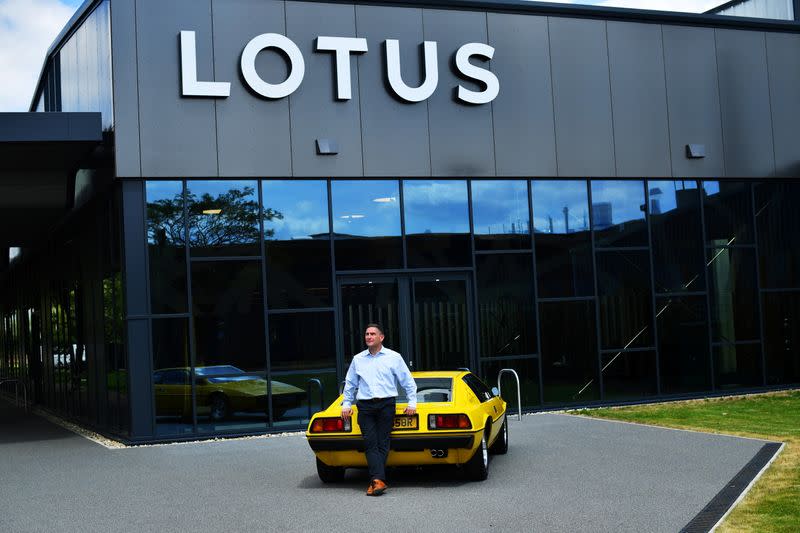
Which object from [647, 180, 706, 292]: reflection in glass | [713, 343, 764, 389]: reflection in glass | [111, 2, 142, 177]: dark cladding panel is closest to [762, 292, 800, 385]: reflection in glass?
[713, 343, 764, 389]: reflection in glass

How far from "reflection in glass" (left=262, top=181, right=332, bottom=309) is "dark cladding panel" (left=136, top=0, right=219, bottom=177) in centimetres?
121

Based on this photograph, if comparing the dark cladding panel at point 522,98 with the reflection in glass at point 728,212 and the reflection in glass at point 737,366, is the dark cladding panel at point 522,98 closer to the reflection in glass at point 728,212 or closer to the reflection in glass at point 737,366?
the reflection in glass at point 728,212

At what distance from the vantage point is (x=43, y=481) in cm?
1242

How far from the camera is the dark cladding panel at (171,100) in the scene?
16.5 m

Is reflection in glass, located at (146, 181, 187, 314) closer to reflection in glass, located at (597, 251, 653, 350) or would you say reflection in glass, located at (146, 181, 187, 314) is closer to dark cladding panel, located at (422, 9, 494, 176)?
dark cladding panel, located at (422, 9, 494, 176)

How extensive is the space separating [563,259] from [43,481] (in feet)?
32.7

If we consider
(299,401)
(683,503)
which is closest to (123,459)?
(299,401)

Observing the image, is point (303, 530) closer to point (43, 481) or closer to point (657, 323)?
point (43, 481)

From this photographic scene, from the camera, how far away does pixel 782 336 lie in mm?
20750

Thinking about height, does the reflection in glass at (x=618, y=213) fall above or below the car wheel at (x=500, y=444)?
above

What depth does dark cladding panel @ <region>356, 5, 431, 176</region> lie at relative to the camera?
17.7 m

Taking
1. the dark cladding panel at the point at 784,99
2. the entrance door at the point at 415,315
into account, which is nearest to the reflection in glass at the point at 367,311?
the entrance door at the point at 415,315

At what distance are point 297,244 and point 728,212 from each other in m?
8.52

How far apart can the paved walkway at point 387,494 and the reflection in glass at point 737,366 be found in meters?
5.53
